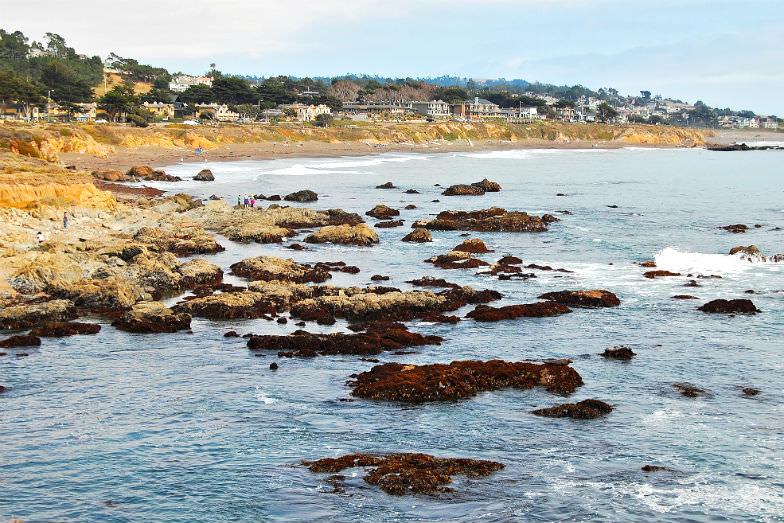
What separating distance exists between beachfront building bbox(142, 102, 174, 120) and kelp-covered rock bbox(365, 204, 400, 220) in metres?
104

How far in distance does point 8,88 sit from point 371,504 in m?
110

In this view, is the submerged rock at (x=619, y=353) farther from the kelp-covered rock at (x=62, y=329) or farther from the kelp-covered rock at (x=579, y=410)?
the kelp-covered rock at (x=62, y=329)

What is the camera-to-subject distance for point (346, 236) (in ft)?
146

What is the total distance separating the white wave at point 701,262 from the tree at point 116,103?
102 meters

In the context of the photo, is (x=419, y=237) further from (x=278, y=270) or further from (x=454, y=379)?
(x=454, y=379)

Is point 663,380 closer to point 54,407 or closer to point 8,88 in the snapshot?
point 54,407

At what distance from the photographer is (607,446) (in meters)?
17.8

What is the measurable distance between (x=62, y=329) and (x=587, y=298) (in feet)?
65.7

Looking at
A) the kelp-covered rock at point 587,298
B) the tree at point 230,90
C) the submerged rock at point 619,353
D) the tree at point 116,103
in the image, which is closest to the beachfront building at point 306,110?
→ the tree at point 230,90

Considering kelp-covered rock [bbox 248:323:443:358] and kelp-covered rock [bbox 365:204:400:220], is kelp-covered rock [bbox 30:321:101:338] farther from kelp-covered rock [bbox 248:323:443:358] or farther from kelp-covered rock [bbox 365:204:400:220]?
kelp-covered rock [bbox 365:204:400:220]

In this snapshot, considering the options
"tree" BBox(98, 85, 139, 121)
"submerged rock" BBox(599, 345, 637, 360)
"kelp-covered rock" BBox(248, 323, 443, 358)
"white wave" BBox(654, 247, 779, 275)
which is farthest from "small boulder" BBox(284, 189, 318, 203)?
"tree" BBox(98, 85, 139, 121)

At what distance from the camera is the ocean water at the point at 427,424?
49.2 feet

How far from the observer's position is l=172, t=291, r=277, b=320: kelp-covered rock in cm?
2858

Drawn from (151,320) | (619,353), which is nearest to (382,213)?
(151,320)
